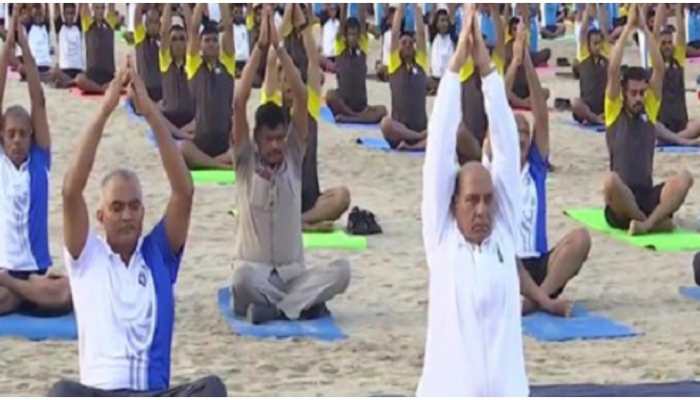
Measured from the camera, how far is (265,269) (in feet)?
26.2

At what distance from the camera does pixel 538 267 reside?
8305 mm

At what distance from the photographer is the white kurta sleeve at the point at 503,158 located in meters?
5.01

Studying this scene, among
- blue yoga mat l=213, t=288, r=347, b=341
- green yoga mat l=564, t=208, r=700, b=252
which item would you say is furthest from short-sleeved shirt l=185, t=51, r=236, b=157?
Result: blue yoga mat l=213, t=288, r=347, b=341

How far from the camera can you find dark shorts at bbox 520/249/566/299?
8289mm

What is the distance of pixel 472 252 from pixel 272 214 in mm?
2935

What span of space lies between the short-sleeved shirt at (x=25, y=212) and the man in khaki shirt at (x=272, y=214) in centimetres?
89

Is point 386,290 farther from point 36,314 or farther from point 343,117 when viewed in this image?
point 343,117

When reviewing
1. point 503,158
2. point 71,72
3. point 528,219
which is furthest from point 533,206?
point 71,72

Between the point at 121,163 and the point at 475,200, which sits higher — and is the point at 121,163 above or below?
below

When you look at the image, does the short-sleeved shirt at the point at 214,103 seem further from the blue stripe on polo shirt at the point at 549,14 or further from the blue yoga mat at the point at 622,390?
the blue stripe on polo shirt at the point at 549,14

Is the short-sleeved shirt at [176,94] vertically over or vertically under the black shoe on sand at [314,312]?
over

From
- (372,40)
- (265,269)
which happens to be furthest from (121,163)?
(372,40)

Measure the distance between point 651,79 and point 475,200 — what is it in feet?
18.4

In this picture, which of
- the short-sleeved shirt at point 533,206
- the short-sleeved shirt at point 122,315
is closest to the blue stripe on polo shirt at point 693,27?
the short-sleeved shirt at point 533,206
